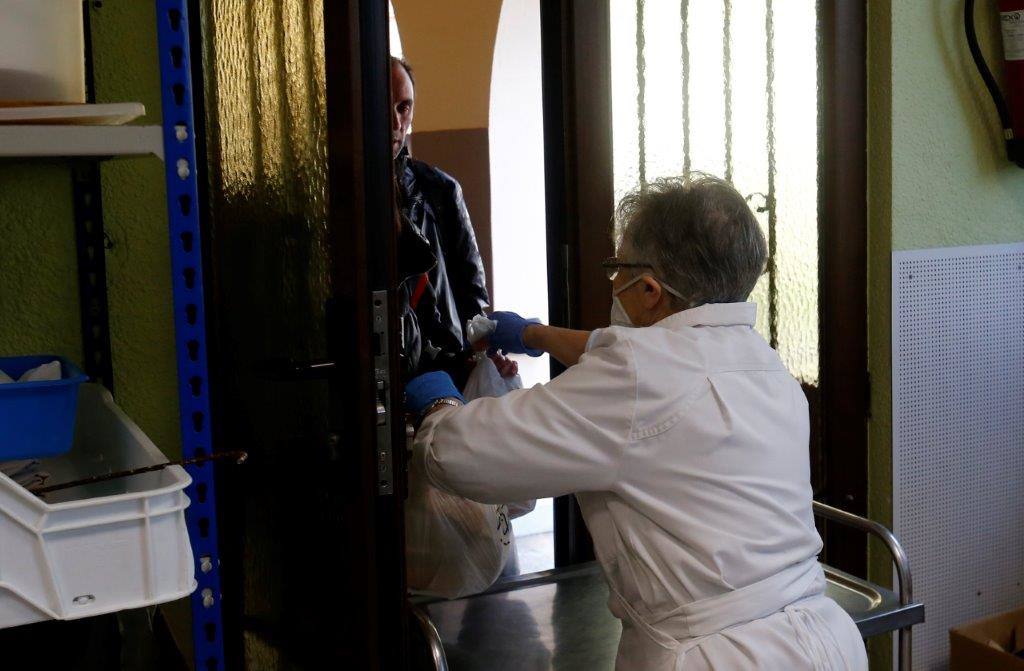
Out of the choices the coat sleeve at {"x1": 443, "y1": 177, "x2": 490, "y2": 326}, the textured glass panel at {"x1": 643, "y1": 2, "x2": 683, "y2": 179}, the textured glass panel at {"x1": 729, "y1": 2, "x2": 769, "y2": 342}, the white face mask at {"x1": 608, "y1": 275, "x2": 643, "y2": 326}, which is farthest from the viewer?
the coat sleeve at {"x1": 443, "y1": 177, "x2": 490, "y2": 326}

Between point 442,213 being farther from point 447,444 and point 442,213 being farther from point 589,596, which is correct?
point 447,444

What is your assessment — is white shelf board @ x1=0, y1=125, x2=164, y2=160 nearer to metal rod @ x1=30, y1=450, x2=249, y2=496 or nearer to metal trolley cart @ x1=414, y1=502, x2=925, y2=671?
metal rod @ x1=30, y1=450, x2=249, y2=496

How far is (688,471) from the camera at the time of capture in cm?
126

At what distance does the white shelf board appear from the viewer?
835mm

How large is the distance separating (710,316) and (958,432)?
1.30 meters

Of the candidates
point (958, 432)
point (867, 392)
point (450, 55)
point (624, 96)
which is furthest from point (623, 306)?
point (450, 55)

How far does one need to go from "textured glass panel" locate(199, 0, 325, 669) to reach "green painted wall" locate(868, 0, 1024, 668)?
4.80ft

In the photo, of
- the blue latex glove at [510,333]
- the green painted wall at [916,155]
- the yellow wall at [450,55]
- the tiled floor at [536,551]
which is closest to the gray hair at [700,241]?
the blue latex glove at [510,333]

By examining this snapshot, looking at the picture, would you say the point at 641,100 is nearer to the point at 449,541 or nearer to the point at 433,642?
the point at 449,541

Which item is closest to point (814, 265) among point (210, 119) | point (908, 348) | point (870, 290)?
point (870, 290)

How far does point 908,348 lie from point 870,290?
159mm

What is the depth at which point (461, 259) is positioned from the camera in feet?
9.87

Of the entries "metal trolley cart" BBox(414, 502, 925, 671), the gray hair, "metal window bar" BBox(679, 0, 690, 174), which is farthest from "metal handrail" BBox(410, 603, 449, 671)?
"metal window bar" BBox(679, 0, 690, 174)

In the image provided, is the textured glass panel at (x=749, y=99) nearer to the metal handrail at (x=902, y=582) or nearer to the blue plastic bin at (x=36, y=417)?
the metal handrail at (x=902, y=582)
